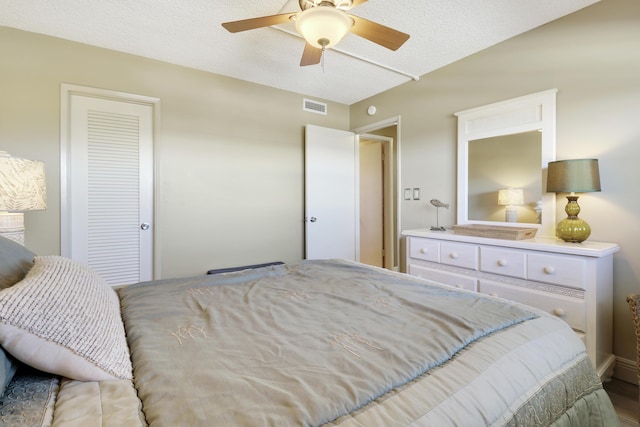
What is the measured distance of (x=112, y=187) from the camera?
2.71m

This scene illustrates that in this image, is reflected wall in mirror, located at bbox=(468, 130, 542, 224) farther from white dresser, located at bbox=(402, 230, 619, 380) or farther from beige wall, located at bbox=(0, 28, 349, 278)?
beige wall, located at bbox=(0, 28, 349, 278)

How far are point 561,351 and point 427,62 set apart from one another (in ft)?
8.82

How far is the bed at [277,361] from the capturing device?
2.07ft

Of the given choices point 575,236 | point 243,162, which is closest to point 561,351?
point 575,236

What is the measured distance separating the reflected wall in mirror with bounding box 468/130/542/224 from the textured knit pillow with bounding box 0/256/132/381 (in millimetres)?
2759

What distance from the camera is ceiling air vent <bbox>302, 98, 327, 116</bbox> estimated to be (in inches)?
148

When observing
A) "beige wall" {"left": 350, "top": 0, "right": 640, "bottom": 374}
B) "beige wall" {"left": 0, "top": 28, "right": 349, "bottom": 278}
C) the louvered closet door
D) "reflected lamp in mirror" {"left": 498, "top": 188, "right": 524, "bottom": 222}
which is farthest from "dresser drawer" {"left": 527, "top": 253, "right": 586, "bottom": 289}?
the louvered closet door

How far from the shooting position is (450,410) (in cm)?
67

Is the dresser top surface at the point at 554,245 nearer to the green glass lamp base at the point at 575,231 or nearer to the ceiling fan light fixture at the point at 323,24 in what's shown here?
the green glass lamp base at the point at 575,231

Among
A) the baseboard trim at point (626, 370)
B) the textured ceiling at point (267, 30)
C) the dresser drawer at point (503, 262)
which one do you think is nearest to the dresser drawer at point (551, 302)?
the dresser drawer at point (503, 262)

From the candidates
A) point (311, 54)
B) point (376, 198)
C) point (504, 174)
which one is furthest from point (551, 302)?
point (376, 198)

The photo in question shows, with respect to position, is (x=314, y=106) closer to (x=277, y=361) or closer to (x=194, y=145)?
(x=194, y=145)

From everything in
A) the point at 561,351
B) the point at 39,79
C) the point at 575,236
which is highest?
the point at 39,79

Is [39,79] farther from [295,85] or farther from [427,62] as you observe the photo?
[427,62]
